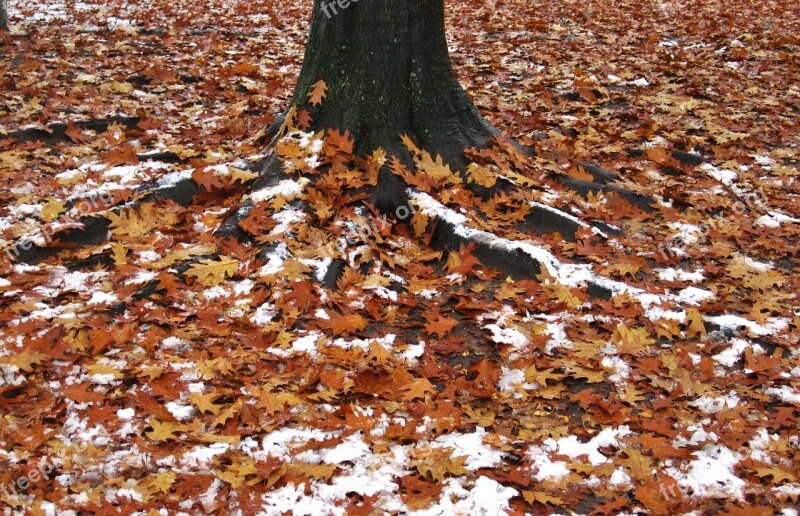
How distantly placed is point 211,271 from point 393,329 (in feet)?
4.33

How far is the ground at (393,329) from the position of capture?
3.08 meters

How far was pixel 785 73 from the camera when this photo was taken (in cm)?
884

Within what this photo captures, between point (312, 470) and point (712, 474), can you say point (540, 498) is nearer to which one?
point (712, 474)

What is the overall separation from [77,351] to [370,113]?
280 centimetres

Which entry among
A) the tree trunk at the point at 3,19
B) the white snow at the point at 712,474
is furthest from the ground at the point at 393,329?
the tree trunk at the point at 3,19

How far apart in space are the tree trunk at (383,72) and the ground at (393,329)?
8.4 inches

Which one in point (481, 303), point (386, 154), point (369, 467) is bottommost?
point (369, 467)

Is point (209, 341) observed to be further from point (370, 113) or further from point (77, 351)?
point (370, 113)

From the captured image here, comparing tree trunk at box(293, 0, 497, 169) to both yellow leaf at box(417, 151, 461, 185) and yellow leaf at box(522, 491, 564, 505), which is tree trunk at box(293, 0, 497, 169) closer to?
yellow leaf at box(417, 151, 461, 185)

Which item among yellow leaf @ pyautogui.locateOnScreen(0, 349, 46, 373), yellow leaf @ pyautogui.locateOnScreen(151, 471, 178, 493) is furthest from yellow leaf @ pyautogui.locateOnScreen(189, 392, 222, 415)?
yellow leaf @ pyautogui.locateOnScreen(0, 349, 46, 373)

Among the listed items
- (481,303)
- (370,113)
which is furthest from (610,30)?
(481,303)

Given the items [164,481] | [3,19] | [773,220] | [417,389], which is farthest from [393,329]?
[3,19]

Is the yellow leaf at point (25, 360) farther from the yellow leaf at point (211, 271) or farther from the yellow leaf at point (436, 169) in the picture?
the yellow leaf at point (436, 169)

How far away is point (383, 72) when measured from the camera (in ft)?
17.1
